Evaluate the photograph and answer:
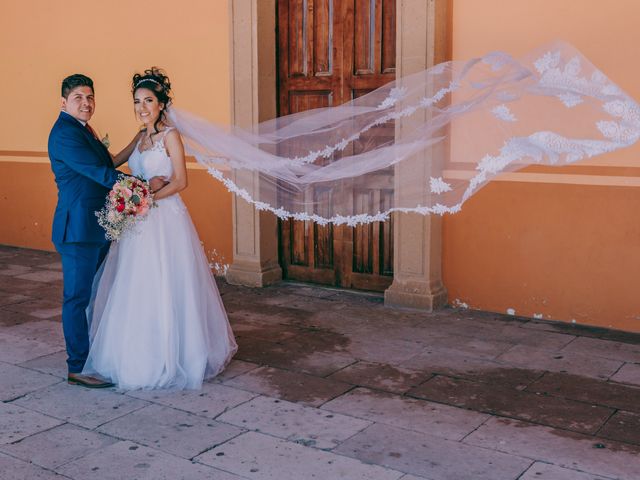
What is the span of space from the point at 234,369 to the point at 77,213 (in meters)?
1.36

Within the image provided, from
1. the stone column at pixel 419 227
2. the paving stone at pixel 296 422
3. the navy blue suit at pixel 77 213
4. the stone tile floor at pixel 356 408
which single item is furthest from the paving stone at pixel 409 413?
the stone column at pixel 419 227

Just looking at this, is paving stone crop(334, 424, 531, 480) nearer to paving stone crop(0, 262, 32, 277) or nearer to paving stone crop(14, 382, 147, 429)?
paving stone crop(14, 382, 147, 429)

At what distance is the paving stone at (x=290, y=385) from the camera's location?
4.51 m

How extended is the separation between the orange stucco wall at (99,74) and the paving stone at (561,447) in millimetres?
4216

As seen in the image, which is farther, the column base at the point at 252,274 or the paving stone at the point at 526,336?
the column base at the point at 252,274

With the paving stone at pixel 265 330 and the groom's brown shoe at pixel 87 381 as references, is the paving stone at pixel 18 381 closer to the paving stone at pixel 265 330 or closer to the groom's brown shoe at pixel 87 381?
the groom's brown shoe at pixel 87 381

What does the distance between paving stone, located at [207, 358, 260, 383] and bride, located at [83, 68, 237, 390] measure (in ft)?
0.23

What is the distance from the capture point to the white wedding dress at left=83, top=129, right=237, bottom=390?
15.1ft

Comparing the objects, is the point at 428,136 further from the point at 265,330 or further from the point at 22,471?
the point at 22,471

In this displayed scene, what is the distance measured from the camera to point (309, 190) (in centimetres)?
505

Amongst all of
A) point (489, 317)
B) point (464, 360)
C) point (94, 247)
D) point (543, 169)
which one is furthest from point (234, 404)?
point (543, 169)

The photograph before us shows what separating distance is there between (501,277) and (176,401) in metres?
2.92

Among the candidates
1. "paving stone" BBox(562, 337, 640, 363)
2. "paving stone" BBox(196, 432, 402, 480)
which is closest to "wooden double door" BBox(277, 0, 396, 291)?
"paving stone" BBox(562, 337, 640, 363)

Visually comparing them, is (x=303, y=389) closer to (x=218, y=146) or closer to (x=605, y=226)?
(x=218, y=146)
